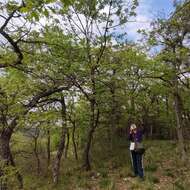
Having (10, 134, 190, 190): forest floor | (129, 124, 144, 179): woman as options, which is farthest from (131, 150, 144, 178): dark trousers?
(10, 134, 190, 190): forest floor

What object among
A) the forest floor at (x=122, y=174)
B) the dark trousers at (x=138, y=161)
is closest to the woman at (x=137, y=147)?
the dark trousers at (x=138, y=161)

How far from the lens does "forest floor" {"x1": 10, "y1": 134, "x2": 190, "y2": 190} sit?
1328 cm

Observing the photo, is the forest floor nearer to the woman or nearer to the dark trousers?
the dark trousers

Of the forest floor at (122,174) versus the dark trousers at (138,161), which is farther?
the dark trousers at (138,161)

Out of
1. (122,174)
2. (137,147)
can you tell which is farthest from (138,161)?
(122,174)

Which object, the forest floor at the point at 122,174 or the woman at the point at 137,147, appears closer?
the forest floor at the point at 122,174

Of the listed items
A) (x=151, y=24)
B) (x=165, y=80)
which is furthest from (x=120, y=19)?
(x=165, y=80)

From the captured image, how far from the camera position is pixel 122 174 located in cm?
1552

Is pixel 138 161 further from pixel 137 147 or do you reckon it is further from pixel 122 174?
pixel 122 174

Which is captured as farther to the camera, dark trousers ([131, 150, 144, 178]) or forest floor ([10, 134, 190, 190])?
dark trousers ([131, 150, 144, 178])

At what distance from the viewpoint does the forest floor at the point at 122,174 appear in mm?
13280

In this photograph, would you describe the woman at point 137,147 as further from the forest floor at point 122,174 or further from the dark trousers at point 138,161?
the forest floor at point 122,174

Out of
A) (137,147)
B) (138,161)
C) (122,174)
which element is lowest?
(122,174)

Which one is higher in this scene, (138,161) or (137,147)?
(137,147)
